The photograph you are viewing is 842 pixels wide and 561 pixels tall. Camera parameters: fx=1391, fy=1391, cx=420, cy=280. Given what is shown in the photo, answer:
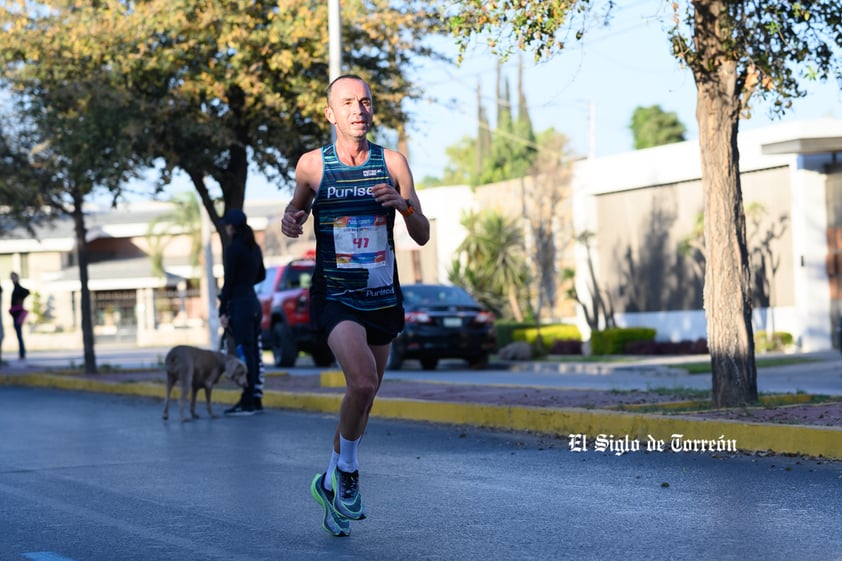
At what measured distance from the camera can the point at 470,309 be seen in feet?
79.7

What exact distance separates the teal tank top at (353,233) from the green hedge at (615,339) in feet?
72.5

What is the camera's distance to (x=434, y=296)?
80.6ft

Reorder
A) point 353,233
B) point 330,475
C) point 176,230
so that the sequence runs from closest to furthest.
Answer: point 353,233
point 330,475
point 176,230

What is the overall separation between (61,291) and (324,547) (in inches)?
2356

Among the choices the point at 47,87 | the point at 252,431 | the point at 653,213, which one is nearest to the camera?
the point at 252,431

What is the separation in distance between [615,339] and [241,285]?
1531 cm

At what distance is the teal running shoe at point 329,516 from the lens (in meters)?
6.59

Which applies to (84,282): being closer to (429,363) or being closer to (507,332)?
(429,363)

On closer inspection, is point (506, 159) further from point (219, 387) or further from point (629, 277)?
point (219, 387)

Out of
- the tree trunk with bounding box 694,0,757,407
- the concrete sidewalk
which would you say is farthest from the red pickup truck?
the tree trunk with bounding box 694,0,757,407

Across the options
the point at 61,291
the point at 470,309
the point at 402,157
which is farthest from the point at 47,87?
the point at 61,291

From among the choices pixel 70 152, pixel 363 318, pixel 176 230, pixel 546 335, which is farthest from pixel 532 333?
pixel 176 230

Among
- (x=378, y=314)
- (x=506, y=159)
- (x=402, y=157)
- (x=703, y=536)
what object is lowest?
(x=703, y=536)

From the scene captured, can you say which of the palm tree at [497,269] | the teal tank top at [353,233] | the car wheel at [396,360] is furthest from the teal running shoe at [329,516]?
the palm tree at [497,269]
